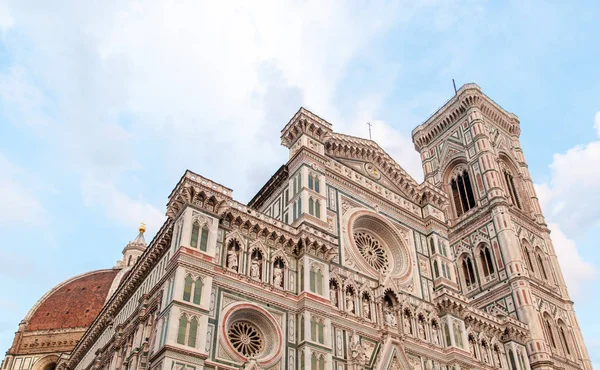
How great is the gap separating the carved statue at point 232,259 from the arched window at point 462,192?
2617 centimetres

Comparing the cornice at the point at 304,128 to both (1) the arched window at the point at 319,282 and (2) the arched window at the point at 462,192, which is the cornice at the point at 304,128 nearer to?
(1) the arched window at the point at 319,282

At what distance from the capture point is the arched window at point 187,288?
18.9 m

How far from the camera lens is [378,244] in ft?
94.5

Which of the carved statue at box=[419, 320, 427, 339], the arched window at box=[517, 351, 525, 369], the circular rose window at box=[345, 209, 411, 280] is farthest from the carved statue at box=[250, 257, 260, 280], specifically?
the arched window at box=[517, 351, 525, 369]

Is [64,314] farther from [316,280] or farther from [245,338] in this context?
[245,338]

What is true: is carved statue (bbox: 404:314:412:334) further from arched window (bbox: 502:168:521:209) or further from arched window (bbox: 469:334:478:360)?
arched window (bbox: 502:168:521:209)

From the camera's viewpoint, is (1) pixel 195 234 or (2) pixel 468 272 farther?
(2) pixel 468 272

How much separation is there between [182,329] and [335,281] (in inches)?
311

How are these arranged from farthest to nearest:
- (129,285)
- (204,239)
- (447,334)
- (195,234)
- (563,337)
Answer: (563,337) < (447,334) < (129,285) < (204,239) < (195,234)

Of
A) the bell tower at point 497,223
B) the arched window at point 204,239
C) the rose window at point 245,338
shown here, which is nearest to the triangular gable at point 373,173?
the bell tower at point 497,223

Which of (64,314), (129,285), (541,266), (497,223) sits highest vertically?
(64,314)

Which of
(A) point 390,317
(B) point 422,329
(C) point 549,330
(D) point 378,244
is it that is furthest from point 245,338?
(C) point 549,330

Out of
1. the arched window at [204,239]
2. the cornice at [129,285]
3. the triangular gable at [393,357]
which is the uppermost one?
the cornice at [129,285]

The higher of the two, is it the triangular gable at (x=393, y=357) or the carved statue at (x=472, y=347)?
the carved statue at (x=472, y=347)
